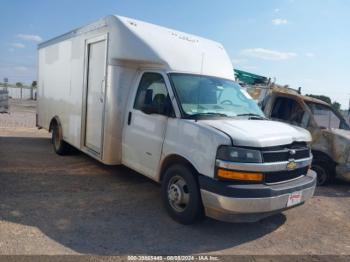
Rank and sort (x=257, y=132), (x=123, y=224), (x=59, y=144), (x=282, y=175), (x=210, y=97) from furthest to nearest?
(x=59, y=144) < (x=210, y=97) < (x=123, y=224) < (x=282, y=175) < (x=257, y=132)

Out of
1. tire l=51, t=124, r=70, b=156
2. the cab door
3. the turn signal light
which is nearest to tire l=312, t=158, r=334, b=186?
the turn signal light

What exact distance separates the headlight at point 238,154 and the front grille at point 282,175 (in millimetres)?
308

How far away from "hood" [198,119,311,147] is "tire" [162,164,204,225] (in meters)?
0.78

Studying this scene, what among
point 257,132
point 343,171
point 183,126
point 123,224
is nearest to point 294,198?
point 257,132

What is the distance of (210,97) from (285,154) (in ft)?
4.83

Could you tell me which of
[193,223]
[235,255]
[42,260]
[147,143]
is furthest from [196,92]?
[42,260]

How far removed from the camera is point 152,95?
5395mm

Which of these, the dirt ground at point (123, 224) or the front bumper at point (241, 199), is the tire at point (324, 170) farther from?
the front bumper at point (241, 199)

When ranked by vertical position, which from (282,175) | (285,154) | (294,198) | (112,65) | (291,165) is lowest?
(294,198)

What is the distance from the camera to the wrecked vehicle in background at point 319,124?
23.9ft

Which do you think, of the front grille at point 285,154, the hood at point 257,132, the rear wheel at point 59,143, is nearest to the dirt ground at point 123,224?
the front grille at point 285,154

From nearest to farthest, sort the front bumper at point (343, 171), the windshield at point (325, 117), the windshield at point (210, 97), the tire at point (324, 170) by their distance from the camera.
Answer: the windshield at point (210, 97), the front bumper at point (343, 171), the tire at point (324, 170), the windshield at point (325, 117)

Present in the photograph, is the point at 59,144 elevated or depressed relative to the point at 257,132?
depressed

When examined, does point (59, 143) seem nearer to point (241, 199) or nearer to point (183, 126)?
point (183, 126)
